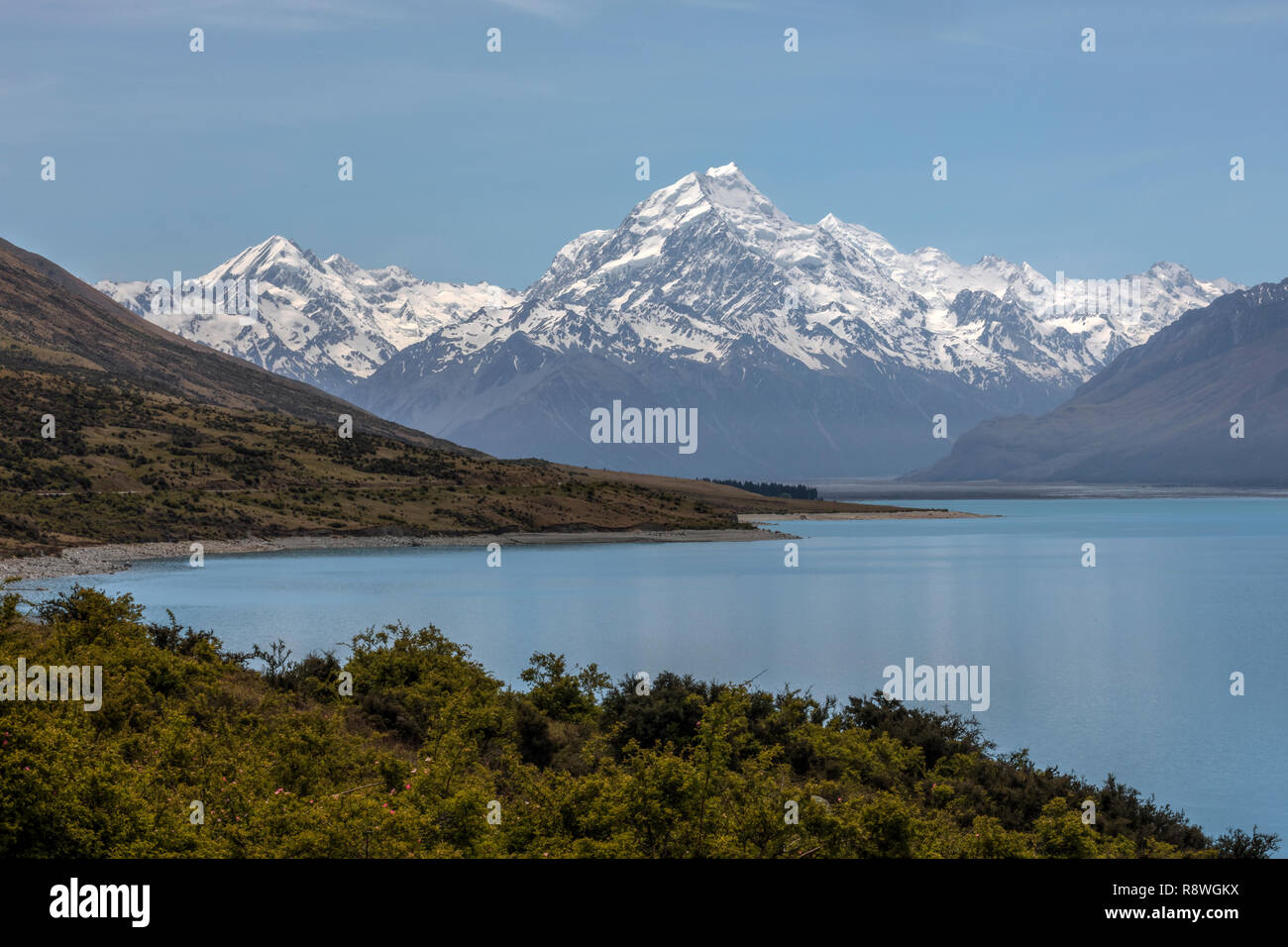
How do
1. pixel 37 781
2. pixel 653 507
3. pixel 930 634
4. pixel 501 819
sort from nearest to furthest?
pixel 37 781 < pixel 501 819 < pixel 930 634 < pixel 653 507

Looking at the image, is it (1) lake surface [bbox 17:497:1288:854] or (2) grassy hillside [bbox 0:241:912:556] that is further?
(2) grassy hillside [bbox 0:241:912:556]

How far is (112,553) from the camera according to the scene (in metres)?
116

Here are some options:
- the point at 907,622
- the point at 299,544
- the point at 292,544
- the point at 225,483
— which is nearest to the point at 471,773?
the point at 907,622

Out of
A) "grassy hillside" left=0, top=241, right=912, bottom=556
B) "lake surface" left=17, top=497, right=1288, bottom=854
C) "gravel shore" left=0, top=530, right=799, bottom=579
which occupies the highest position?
"grassy hillside" left=0, top=241, right=912, bottom=556

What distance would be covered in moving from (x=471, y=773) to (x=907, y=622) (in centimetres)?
5966

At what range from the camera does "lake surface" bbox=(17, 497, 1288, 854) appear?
44253 mm

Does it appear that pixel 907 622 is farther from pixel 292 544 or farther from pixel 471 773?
pixel 292 544

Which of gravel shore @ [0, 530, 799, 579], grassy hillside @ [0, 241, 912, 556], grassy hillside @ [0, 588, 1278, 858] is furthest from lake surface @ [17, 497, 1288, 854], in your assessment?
grassy hillside @ [0, 241, 912, 556]

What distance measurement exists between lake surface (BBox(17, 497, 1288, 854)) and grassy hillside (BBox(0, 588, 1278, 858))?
9850 mm

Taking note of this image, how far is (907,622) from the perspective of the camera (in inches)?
3140

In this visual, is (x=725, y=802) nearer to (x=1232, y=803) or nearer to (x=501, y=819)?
(x=501, y=819)

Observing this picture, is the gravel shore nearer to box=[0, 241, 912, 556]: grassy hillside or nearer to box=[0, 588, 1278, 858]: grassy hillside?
box=[0, 241, 912, 556]: grassy hillside
